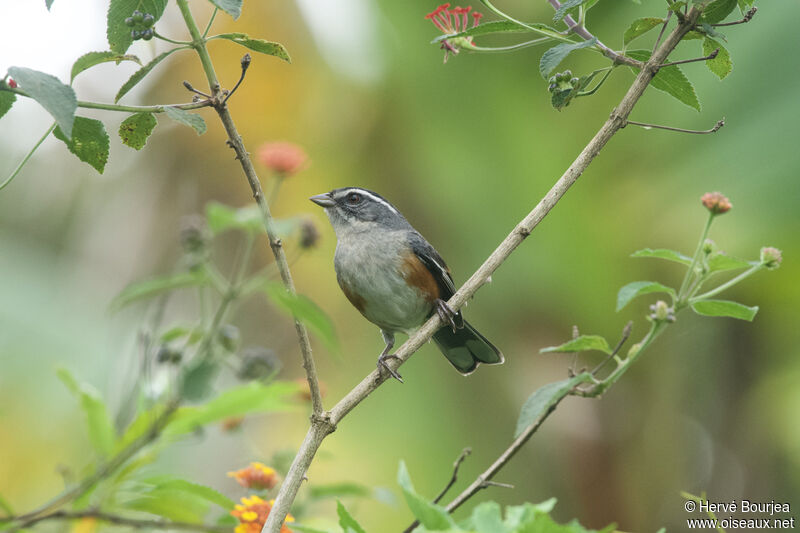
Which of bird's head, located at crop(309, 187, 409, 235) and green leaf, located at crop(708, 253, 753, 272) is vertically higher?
→ bird's head, located at crop(309, 187, 409, 235)

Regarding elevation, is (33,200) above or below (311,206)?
below

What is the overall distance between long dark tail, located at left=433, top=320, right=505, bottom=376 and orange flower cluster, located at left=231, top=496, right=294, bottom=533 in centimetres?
223

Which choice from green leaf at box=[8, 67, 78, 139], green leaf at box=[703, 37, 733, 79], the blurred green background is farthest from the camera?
the blurred green background

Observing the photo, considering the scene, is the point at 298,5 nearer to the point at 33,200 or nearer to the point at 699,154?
the point at 33,200

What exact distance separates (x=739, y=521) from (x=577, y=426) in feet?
8.72

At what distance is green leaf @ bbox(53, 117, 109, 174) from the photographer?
1.95m

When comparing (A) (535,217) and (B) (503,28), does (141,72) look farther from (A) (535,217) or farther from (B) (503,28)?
(A) (535,217)

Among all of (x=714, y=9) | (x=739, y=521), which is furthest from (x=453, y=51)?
(x=739, y=521)

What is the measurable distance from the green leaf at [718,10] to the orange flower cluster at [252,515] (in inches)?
68.4

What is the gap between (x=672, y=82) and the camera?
2.21m

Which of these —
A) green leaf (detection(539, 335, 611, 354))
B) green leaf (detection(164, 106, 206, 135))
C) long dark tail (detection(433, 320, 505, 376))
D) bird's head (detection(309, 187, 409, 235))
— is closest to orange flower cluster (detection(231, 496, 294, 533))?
green leaf (detection(539, 335, 611, 354))

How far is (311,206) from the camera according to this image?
24.9ft

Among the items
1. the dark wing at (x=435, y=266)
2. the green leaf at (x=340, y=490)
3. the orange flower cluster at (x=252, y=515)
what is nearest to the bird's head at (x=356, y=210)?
the dark wing at (x=435, y=266)

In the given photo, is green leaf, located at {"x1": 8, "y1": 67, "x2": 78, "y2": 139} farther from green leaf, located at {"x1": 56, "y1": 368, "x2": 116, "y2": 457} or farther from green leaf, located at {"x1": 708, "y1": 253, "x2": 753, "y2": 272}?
green leaf, located at {"x1": 708, "y1": 253, "x2": 753, "y2": 272}
